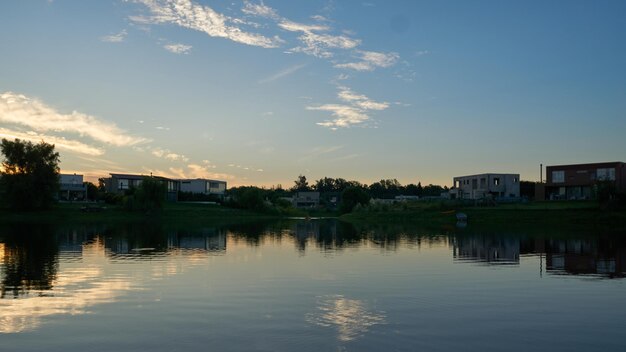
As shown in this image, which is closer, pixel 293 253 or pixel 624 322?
pixel 624 322

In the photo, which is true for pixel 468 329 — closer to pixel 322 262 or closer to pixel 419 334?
pixel 419 334

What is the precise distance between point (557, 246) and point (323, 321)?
129 ft

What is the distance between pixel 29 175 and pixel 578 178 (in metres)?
→ 123

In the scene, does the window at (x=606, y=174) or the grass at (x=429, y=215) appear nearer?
the grass at (x=429, y=215)

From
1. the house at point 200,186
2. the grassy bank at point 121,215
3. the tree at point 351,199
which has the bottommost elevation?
the grassy bank at point 121,215

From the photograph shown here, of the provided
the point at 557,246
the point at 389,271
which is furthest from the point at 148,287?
the point at 557,246

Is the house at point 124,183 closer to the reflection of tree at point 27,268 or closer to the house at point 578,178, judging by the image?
the house at point 578,178

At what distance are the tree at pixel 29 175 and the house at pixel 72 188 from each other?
2634 cm

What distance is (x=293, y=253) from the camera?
43.2 m

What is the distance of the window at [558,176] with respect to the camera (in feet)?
404

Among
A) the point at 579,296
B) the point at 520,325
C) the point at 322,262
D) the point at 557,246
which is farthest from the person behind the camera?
the point at 557,246

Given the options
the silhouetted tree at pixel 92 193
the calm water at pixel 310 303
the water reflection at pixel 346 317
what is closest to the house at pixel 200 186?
the silhouetted tree at pixel 92 193

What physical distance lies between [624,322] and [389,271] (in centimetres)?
1460

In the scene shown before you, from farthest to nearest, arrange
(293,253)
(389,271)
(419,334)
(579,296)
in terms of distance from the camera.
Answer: (293,253)
(389,271)
(579,296)
(419,334)
